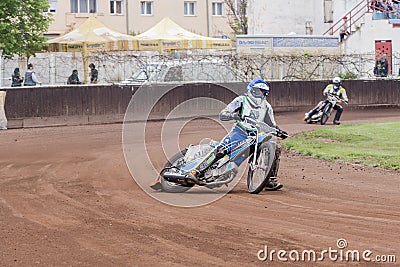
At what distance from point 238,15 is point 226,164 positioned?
50.8 m

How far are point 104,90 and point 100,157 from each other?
9562mm

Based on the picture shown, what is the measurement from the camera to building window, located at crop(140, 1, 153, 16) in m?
62.2

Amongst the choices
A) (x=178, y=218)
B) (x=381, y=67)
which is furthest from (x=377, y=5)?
(x=178, y=218)

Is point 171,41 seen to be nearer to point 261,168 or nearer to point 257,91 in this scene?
point 257,91

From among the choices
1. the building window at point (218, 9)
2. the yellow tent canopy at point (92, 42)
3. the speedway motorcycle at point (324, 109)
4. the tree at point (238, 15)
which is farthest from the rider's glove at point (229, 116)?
the building window at point (218, 9)

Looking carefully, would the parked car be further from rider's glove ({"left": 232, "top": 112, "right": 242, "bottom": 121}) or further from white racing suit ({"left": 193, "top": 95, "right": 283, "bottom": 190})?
rider's glove ({"left": 232, "top": 112, "right": 242, "bottom": 121})

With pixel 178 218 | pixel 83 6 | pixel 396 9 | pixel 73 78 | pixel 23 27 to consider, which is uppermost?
pixel 83 6

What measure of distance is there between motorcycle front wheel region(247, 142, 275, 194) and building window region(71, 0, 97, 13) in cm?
4993

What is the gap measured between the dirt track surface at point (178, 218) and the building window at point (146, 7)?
4805 cm

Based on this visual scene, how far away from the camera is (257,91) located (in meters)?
11.8

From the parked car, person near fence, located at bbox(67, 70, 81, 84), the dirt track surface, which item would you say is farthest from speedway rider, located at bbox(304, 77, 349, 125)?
the dirt track surface

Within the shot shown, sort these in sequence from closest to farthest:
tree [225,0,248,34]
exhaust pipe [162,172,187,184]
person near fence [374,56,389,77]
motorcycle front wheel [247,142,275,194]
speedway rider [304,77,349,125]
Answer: motorcycle front wheel [247,142,275,194] < exhaust pipe [162,172,187,184] < speedway rider [304,77,349,125] < person near fence [374,56,389,77] < tree [225,0,248,34]

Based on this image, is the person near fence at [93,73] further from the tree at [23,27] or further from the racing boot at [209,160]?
the racing boot at [209,160]

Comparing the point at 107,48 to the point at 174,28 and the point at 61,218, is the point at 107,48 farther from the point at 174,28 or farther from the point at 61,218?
the point at 61,218
